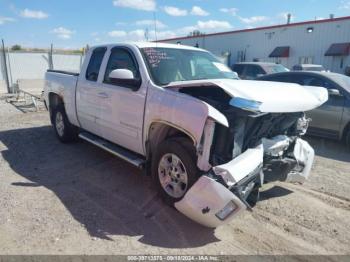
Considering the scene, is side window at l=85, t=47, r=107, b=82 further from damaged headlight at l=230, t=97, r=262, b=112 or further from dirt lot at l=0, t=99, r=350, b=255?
damaged headlight at l=230, t=97, r=262, b=112

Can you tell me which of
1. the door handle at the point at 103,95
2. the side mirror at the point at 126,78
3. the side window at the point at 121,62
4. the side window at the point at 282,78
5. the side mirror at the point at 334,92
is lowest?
the side mirror at the point at 334,92

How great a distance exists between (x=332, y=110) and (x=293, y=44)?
18.5m

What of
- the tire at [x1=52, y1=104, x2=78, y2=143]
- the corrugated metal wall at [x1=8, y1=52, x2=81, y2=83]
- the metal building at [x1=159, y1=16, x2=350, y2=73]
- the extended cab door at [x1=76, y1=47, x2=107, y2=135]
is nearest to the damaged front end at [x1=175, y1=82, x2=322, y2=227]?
the extended cab door at [x1=76, y1=47, x2=107, y2=135]

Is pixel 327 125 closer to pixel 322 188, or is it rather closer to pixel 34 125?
pixel 322 188

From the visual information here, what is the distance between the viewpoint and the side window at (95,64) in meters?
5.30

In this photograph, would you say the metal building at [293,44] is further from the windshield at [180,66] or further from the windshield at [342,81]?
the windshield at [180,66]

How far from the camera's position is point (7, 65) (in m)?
18.0

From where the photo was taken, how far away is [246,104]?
3002mm

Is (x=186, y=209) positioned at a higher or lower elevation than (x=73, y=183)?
higher

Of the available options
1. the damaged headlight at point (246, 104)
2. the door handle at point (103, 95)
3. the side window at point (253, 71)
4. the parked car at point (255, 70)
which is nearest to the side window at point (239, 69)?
the parked car at point (255, 70)

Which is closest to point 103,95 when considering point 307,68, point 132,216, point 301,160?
point 132,216

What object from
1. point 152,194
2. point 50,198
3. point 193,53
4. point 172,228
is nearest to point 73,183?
point 50,198

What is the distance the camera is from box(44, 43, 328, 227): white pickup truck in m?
3.14

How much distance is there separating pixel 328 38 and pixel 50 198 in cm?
2215
